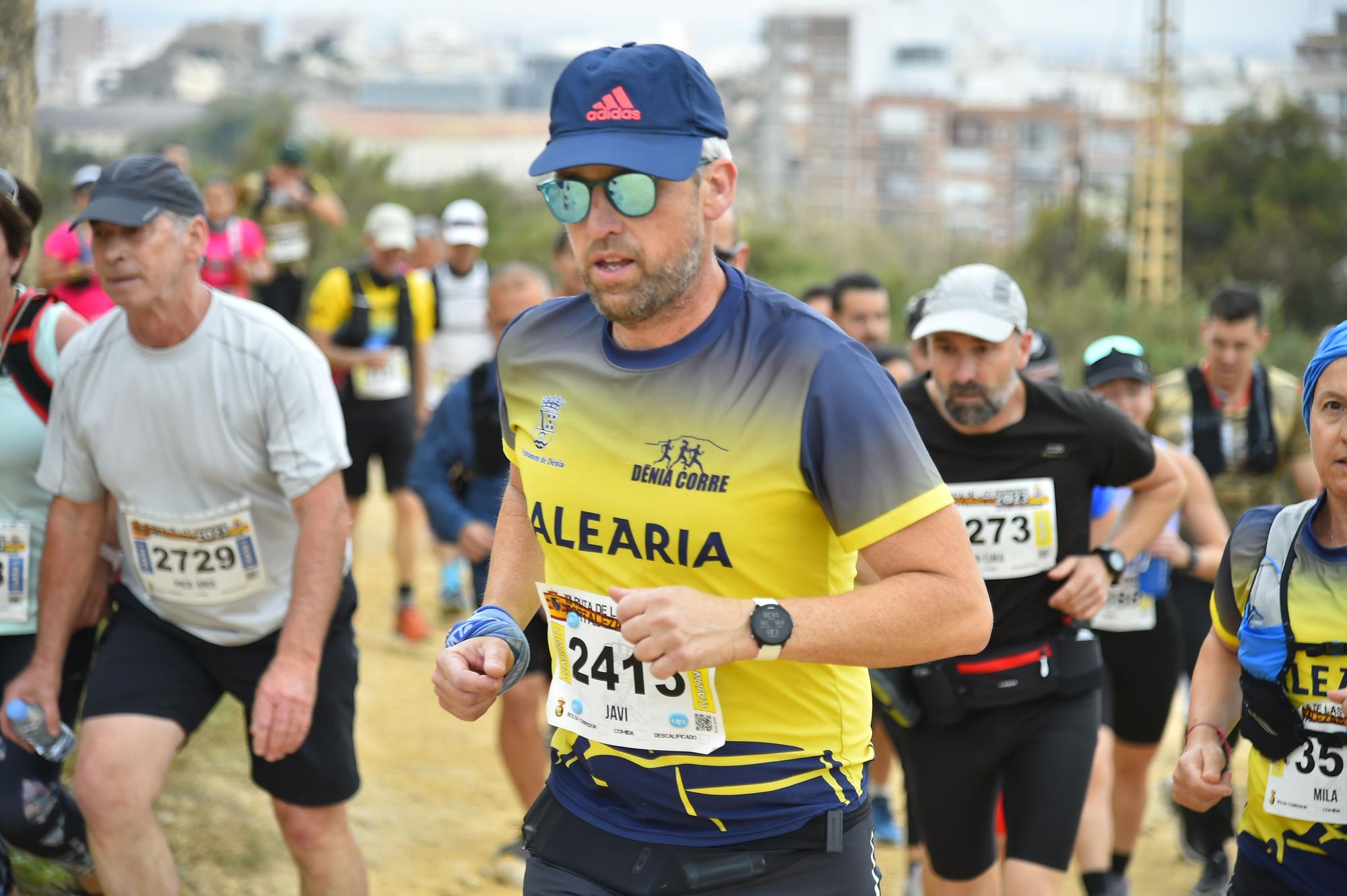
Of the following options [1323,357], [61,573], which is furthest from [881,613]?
[61,573]

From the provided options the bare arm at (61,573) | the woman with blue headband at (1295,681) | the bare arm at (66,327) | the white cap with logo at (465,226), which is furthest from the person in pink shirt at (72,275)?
the woman with blue headband at (1295,681)

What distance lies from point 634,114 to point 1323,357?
161 cm

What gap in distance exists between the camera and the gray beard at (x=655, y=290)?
2.66 m

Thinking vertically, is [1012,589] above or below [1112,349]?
below


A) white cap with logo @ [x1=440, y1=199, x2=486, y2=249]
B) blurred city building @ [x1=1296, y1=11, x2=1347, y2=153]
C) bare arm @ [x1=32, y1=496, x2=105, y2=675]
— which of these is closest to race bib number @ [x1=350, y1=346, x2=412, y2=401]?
white cap with logo @ [x1=440, y1=199, x2=486, y2=249]

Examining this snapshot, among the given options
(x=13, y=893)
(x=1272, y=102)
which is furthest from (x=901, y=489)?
(x=1272, y=102)

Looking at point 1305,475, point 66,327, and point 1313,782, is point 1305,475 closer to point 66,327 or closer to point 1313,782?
point 1313,782

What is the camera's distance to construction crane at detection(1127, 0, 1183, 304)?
137 feet

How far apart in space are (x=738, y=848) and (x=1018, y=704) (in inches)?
76.1

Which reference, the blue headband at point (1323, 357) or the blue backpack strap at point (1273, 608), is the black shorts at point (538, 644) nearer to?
the blue backpack strap at point (1273, 608)

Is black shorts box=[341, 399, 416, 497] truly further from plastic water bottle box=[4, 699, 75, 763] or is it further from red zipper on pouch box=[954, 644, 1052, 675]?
red zipper on pouch box=[954, 644, 1052, 675]

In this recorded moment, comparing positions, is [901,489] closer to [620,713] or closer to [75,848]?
[620,713]

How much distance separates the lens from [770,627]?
2465 millimetres

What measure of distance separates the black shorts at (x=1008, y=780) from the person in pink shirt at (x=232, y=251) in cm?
837
